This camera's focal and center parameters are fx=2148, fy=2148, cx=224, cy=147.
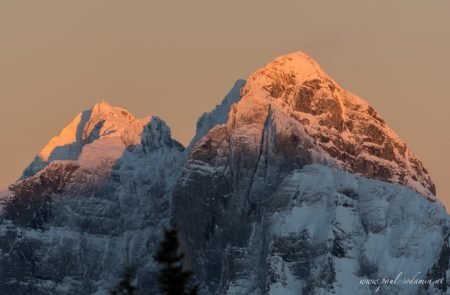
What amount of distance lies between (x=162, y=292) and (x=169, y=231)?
274 cm

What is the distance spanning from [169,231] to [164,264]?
→ 1469 millimetres

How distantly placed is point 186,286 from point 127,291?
260 centimetres

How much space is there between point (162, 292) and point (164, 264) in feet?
4.17

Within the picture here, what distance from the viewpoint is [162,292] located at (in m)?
92.8

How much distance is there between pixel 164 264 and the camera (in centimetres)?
9250

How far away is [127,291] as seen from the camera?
9306cm

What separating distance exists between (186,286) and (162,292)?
1080 millimetres

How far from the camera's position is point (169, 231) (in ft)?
303

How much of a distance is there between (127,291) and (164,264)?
2.09 m

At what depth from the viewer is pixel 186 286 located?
92.7 meters
